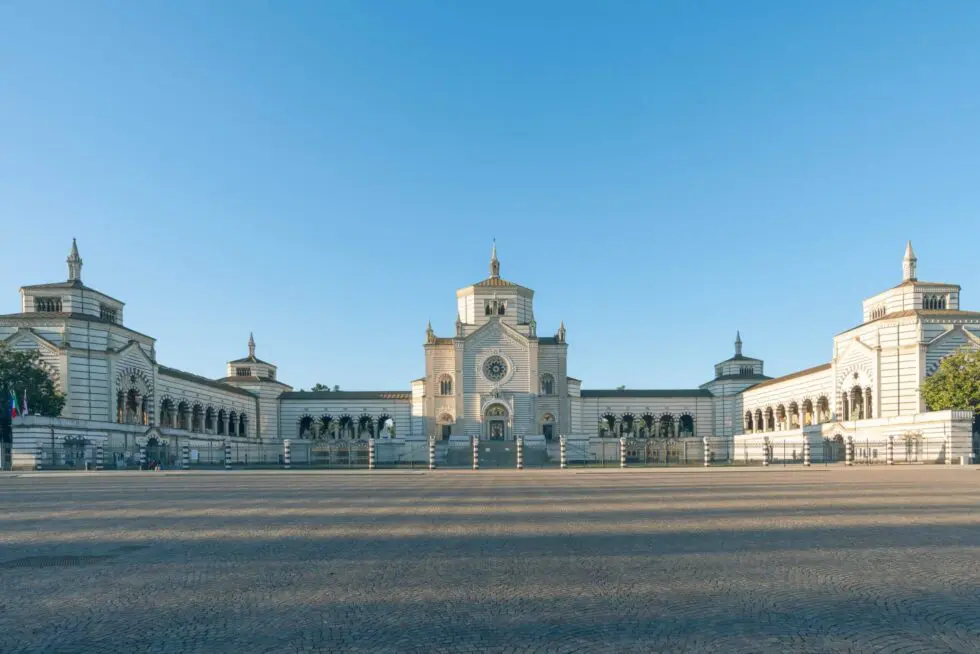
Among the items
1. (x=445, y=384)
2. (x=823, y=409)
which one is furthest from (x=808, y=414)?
(x=445, y=384)

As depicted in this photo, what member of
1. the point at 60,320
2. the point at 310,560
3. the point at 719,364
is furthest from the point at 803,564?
the point at 719,364

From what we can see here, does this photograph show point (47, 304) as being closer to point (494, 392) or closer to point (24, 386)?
point (24, 386)

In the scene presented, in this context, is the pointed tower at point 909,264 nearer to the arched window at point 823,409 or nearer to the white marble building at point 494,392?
the white marble building at point 494,392

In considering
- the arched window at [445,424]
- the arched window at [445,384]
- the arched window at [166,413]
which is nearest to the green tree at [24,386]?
the arched window at [166,413]

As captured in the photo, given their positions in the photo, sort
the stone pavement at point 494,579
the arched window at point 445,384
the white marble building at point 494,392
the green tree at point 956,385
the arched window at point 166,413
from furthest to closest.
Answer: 1. the arched window at point 445,384
2. the arched window at point 166,413
3. the white marble building at point 494,392
4. the green tree at point 956,385
5. the stone pavement at point 494,579

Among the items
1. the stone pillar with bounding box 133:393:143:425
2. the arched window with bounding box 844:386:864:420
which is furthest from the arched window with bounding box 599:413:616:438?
the stone pillar with bounding box 133:393:143:425

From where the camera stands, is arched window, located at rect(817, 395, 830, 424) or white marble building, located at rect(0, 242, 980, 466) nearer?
white marble building, located at rect(0, 242, 980, 466)

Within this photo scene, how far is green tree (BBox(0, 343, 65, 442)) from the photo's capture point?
150 ft

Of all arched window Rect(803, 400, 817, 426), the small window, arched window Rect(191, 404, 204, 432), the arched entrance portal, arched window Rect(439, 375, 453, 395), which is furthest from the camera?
arched window Rect(439, 375, 453, 395)

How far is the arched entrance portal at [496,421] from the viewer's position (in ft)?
222

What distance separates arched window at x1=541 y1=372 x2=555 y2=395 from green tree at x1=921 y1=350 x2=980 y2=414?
30.5 m

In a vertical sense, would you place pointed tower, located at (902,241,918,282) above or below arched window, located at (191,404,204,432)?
above

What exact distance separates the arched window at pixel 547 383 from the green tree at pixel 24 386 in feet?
126

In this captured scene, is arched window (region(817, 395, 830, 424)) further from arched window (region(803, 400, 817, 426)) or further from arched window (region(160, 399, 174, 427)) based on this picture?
arched window (region(160, 399, 174, 427))
